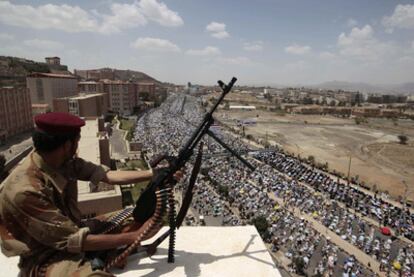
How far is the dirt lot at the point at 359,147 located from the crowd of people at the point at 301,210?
8.69m

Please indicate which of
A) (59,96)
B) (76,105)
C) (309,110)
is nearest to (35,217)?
(76,105)

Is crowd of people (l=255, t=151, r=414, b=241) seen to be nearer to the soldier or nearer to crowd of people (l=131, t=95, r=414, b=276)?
crowd of people (l=131, t=95, r=414, b=276)

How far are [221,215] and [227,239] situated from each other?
16656 mm

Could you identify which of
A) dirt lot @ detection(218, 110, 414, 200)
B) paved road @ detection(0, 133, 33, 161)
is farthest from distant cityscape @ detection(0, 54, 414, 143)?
dirt lot @ detection(218, 110, 414, 200)

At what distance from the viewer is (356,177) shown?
109 feet

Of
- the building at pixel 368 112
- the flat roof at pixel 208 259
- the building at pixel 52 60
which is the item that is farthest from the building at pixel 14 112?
the building at pixel 368 112

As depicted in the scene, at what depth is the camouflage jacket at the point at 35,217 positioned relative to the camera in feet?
7.14

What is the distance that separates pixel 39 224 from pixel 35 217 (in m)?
0.06

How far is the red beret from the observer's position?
93.9 inches

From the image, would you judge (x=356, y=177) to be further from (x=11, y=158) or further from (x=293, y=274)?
(x=11, y=158)

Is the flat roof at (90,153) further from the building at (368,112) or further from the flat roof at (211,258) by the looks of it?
the building at (368,112)

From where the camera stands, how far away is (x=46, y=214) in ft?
7.24

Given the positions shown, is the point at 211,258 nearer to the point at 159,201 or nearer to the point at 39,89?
the point at 159,201

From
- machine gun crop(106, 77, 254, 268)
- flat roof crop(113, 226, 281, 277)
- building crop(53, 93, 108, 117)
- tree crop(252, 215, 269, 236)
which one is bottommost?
tree crop(252, 215, 269, 236)
